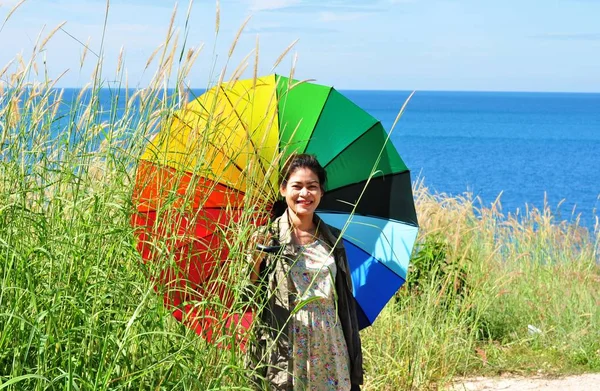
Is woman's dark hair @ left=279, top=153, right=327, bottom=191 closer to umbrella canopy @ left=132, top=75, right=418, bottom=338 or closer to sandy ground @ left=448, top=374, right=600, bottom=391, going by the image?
umbrella canopy @ left=132, top=75, right=418, bottom=338

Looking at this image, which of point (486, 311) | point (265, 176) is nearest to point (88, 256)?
point (265, 176)

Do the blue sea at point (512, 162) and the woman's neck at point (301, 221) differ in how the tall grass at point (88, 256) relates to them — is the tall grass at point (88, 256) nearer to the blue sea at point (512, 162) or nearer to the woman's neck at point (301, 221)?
the blue sea at point (512, 162)

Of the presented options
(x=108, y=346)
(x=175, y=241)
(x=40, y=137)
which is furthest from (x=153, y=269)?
(x=40, y=137)

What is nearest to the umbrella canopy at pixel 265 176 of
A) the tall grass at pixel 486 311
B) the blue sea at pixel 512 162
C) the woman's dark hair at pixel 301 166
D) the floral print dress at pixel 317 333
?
the woman's dark hair at pixel 301 166

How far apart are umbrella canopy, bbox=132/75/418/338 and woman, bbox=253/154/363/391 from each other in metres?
0.12

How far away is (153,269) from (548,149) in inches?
2273

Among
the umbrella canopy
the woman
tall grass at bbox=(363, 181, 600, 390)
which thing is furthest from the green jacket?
tall grass at bbox=(363, 181, 600, 390)

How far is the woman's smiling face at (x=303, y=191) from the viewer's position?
12.5 feet

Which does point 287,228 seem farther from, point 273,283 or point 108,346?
point 108,346

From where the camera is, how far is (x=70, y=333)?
279 centimetres

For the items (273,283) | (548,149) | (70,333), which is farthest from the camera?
(548,149)

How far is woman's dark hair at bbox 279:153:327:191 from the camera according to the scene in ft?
12.5

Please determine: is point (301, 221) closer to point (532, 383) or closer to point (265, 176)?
point (265, 176)

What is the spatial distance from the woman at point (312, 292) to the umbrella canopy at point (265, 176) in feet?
0.40
